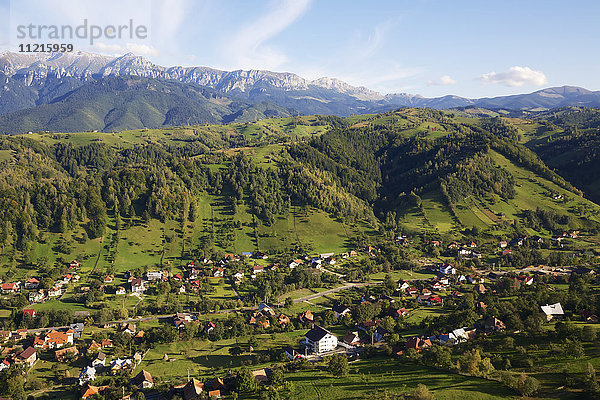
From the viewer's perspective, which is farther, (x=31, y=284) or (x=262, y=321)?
(x=31, y=284)

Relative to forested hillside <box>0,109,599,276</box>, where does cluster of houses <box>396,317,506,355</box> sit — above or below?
below

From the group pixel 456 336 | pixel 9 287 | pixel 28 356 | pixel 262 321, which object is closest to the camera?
pixel 456 336

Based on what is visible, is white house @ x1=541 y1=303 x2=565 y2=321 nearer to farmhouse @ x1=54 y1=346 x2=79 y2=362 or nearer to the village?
the village

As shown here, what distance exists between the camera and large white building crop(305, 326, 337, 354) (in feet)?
235

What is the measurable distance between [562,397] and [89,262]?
12365cm

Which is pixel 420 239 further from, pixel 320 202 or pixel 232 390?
pixel 232 390

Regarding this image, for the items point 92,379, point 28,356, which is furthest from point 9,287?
point 92,379

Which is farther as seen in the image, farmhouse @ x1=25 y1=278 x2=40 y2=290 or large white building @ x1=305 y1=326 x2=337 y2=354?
farmhouse @ x1=25 y1=278 x2=40 y2=290

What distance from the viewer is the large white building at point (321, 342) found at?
235 ft

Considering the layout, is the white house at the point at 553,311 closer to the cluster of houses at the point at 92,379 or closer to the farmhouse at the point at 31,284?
the cluster of houses at the point at 92,379

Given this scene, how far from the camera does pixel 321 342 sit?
72188 millimetres

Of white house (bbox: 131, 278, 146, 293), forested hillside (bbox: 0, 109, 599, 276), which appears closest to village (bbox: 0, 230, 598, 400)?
white house (bbox: 131, 278, 146, 293)

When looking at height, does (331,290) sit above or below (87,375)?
below

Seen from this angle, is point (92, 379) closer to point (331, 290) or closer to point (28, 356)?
point (28, 356)
